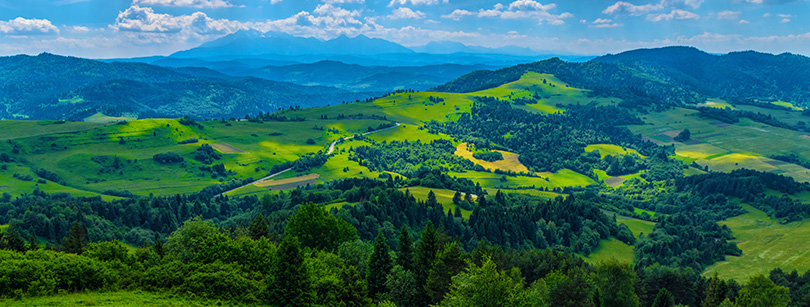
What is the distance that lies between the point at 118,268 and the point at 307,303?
77.8ft

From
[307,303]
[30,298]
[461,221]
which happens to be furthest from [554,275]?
[461,221]

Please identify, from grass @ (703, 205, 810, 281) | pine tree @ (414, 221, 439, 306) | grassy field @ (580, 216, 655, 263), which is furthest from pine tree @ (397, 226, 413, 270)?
grass @ (703, 205, 810, 281)

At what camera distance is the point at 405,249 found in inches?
2901

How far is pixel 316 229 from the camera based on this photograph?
300 feet

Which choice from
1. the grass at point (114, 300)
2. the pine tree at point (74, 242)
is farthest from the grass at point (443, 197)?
the grass at point (114, 300)

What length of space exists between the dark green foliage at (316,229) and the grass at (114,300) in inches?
1252

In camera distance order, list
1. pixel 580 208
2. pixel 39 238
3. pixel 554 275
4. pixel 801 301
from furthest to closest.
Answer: pixel 580 208 → pixel 39 238 → pixel 801 301 → pixel 554 275

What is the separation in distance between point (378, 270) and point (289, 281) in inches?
566

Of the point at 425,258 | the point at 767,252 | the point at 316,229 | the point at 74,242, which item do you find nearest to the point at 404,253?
the point at 425,258

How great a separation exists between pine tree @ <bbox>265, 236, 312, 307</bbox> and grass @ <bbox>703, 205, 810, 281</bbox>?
128412mm

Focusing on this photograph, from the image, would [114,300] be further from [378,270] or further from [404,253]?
[404,253]

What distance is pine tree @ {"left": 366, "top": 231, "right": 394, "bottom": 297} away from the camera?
70.1 m

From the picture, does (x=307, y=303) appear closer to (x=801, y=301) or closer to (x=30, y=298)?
(x=30, y=298)

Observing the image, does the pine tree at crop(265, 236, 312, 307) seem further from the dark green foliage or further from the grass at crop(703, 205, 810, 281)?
the grass at crop(703, 205, 810, 281)
